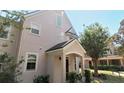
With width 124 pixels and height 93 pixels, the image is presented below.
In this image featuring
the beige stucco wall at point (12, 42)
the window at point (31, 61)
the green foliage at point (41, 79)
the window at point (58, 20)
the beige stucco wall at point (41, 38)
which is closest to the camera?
the beige stucco wall at point (12, 42)

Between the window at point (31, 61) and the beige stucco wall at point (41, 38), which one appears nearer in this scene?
the beige stucco wall at point (41, 38)

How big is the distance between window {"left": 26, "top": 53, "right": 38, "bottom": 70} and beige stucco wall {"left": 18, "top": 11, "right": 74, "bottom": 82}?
1.29 ft

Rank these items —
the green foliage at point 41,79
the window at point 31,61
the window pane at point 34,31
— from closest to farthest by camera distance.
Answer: the green foliage at point 41,79 → the window at point 31,61 → the window pane at point 34,31

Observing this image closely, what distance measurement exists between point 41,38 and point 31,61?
2.76 meters

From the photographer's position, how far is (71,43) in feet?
36.2

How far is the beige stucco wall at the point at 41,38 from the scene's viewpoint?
35.1 feet

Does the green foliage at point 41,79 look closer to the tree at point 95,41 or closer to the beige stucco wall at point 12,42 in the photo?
the beige stucco wall at point 12,42

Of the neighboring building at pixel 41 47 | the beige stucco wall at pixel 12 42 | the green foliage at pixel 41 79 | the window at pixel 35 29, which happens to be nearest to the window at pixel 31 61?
the neighboring building at pixel 41 47

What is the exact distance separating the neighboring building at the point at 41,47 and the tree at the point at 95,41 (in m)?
4.49

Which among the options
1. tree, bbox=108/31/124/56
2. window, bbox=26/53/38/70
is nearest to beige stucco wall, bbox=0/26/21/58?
window, bbox=26/53/38/70

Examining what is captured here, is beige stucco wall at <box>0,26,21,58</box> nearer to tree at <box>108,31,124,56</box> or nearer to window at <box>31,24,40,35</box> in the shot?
window at <box>31,24,40,35</box>

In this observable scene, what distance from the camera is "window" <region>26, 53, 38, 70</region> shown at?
10.8m
